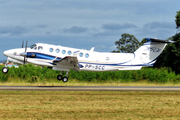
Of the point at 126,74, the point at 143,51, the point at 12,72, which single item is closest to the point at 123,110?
the point at 143,51

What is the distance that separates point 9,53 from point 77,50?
24.2 feet

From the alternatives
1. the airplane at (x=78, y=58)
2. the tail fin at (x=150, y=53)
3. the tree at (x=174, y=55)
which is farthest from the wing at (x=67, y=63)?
the tree at (x=174, y=55)

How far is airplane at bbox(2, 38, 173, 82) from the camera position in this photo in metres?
24.9

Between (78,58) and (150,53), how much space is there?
29.1ft

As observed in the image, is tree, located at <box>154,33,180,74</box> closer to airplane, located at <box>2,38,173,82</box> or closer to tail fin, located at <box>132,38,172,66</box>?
tail fin, located at <box>132,38,172,66</box>

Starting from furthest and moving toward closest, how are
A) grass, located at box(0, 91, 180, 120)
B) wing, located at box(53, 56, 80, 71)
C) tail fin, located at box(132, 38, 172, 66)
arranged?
1. tail fin, located at box(132, 38, 172, 66)
2. wing, located at box(53, 56, 80, 71)
3. grass, located at box(0, 91, 180, 120)

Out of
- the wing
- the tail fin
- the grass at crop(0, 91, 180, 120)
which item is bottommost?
the grass at crop(0, 91, 180, 120)

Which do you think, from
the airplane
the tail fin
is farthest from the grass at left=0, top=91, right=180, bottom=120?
Answer: the tail fin

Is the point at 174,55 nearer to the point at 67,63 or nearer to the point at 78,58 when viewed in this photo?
the point at 78,58

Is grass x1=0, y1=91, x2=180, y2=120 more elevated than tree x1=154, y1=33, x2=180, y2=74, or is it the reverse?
tree x1=154, y1=33, x2=180, y2=74

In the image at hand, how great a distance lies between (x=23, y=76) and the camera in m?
38.6

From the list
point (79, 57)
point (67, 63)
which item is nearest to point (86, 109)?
point (67, 63)

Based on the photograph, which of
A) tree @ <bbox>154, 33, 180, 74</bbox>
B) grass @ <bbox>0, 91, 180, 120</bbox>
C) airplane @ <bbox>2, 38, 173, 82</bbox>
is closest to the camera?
grass @ <bbox>0, 91, 180, 120</bbox>

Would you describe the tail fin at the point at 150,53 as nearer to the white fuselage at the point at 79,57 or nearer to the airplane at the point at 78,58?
the airplane at the point at 78,58
